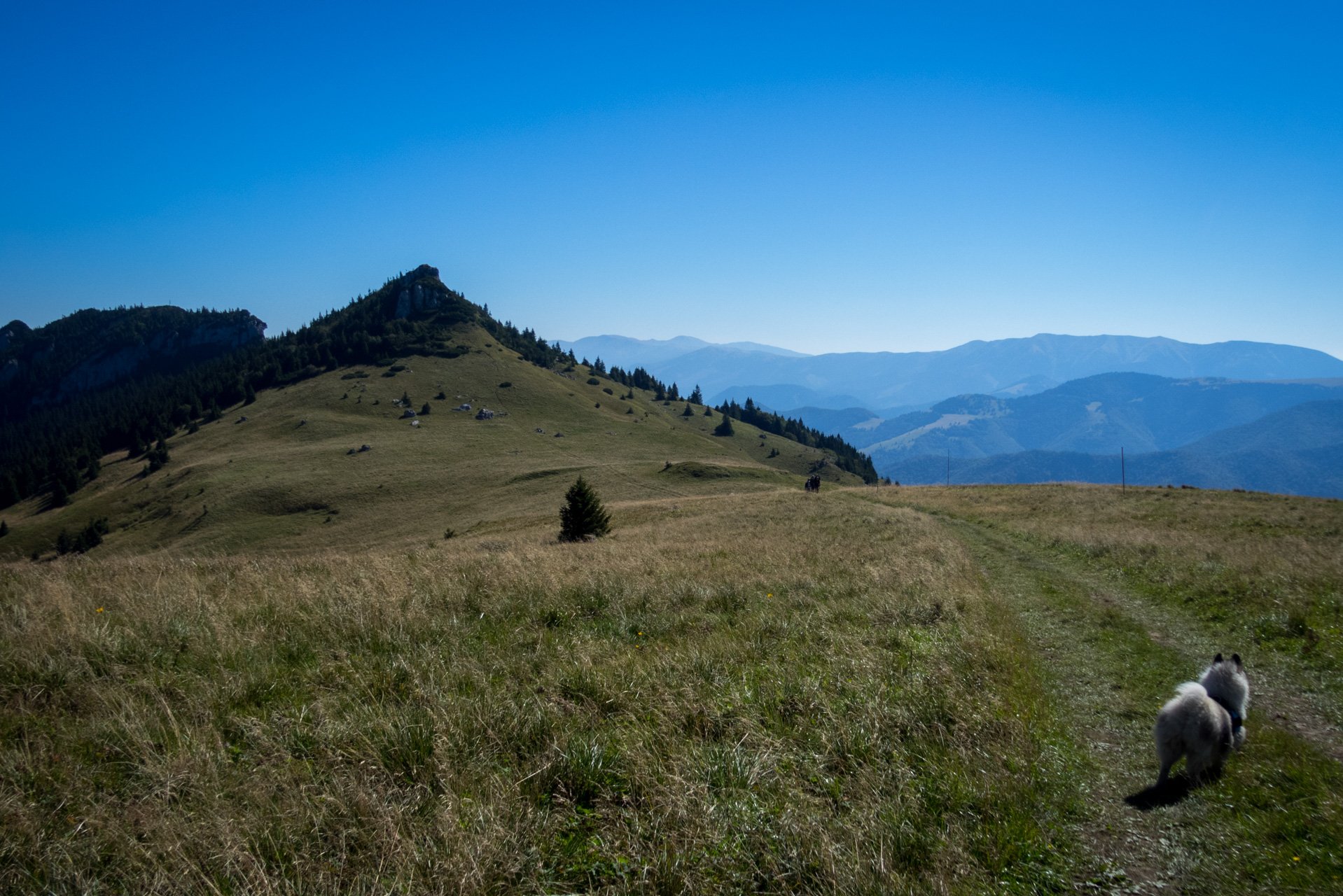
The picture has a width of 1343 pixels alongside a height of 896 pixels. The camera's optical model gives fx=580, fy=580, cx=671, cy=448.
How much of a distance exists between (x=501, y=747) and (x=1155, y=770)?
6.14 m

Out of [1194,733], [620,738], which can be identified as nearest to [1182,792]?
[1194,733]

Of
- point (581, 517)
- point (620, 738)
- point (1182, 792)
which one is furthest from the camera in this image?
point (581, 517)

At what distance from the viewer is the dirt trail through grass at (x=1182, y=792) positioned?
13.4ft

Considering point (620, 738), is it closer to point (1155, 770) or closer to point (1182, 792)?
point (1182, 792)

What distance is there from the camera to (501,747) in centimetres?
453

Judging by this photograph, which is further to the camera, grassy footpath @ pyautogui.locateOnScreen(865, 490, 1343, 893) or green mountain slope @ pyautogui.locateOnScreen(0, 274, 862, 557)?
green mountain slope @ pyautogui.locateOnScreen(0, 274, 862, 557)

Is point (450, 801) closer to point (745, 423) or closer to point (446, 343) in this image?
point (745, 423)

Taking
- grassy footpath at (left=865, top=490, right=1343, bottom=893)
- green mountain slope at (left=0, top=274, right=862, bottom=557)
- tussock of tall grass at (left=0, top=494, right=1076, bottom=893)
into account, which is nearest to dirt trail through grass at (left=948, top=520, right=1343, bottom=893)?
grassy footpath at (left=865, top=490, right=1343, bottom=893)

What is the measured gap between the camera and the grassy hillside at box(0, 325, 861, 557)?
256 ft

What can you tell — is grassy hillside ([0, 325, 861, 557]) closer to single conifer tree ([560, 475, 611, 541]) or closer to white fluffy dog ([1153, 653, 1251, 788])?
single conifer tree ([560, 475, 611, 541])

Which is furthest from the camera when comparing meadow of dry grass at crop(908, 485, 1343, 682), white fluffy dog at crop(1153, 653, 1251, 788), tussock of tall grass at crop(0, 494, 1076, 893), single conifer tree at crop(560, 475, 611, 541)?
single conifer tree at crop(560, 475, 611, 541)

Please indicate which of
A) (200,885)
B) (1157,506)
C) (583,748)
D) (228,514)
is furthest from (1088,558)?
(228,514)

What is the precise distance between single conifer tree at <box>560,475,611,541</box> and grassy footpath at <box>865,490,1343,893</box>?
68.7 feet

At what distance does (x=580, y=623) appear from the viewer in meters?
8.38
